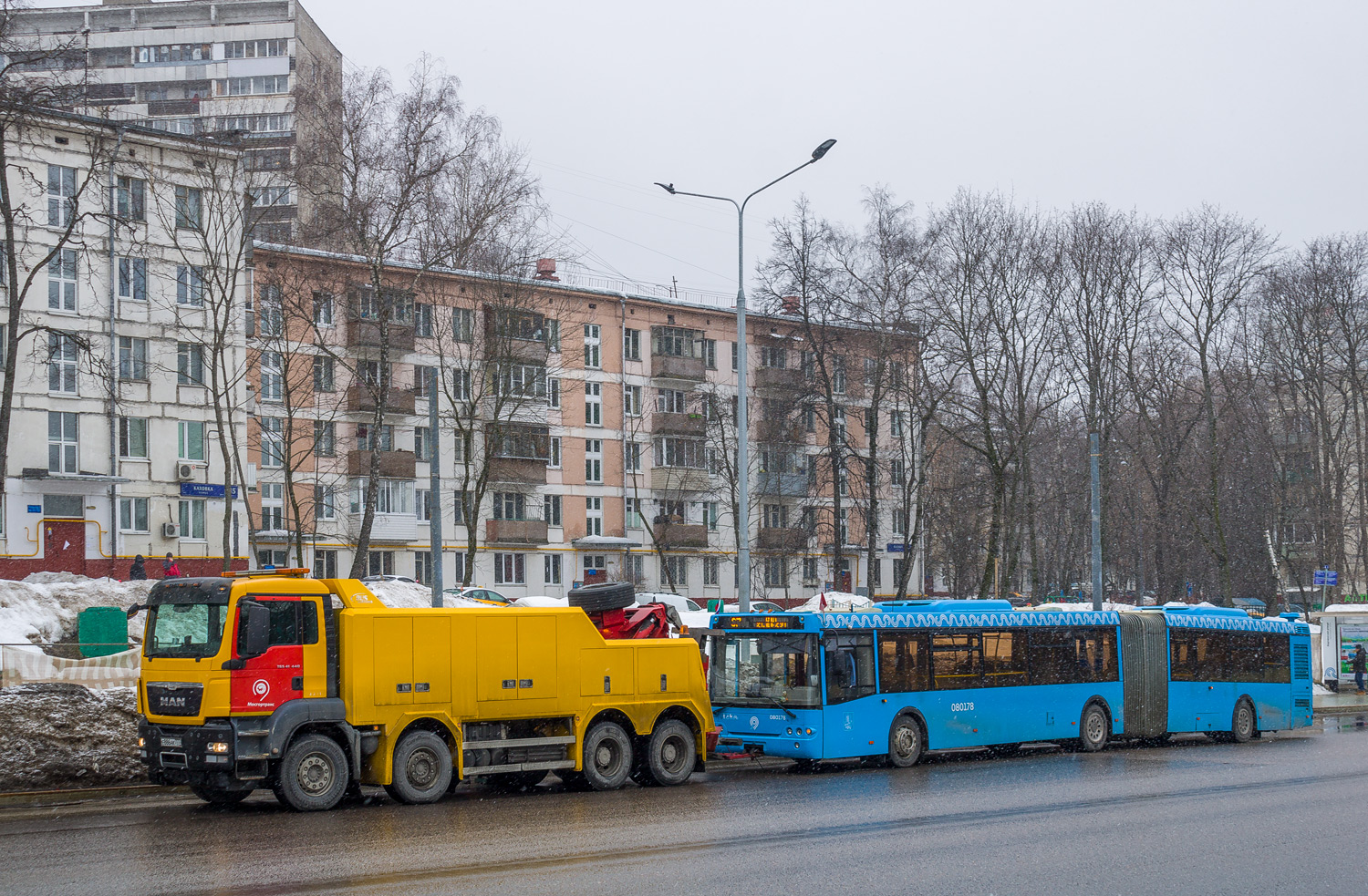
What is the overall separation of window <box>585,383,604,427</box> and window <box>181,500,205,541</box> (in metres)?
19.2

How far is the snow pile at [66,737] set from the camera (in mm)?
16547

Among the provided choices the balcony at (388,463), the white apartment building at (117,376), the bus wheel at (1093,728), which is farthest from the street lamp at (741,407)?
the balcony at (388,463)

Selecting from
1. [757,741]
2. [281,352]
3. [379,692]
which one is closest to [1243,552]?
[281,352]

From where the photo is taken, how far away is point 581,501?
2373 inches

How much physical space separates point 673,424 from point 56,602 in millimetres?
33556

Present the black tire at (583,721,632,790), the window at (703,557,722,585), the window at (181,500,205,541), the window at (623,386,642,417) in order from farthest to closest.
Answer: the window at (703,557,722,585) → the window at (623,386,642,417) → the window at (181,500,205,541) → the black tire at (583,721,632,790)

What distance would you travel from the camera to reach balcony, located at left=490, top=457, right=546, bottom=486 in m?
55.4

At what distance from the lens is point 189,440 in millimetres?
45875

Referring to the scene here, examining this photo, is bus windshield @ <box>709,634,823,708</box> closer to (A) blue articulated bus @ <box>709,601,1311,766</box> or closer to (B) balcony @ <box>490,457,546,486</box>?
(A) blue articulated bus @ <box>709,601,1311,766</box>

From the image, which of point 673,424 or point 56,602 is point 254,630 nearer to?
point 56,602

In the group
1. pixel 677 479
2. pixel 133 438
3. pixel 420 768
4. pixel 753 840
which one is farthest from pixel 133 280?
pixel 753 840

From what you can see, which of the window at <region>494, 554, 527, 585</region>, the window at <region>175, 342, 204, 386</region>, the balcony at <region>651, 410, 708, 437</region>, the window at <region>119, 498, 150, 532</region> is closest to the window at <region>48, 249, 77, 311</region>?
the window at <region>175, 342, 204, 386</region>

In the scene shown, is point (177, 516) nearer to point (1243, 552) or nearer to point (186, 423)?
point (186, 423)

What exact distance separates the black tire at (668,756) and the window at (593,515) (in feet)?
137
